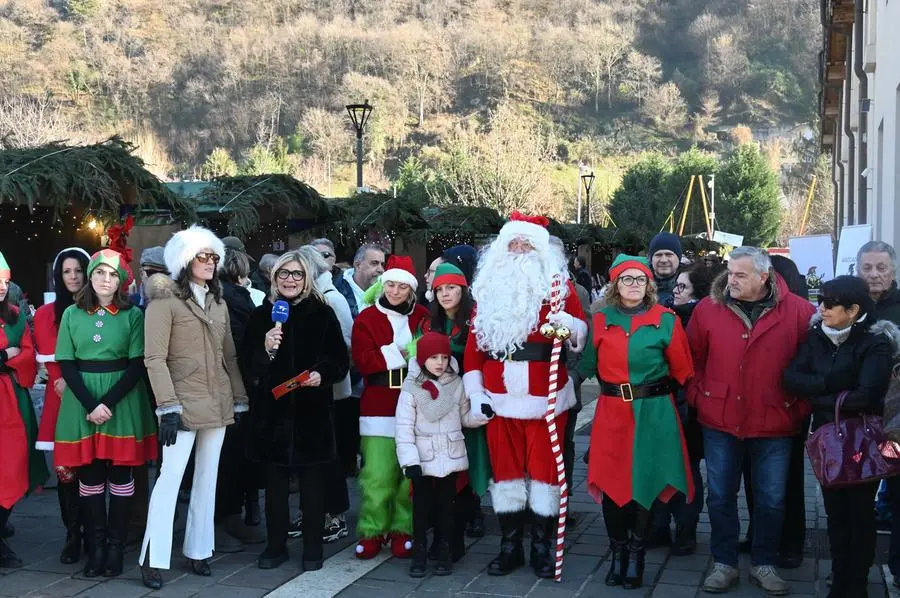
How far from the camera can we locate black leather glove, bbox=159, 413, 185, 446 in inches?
199

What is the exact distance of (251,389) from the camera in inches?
229

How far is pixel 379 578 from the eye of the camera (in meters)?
5.39

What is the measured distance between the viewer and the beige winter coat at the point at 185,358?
16.9 feet

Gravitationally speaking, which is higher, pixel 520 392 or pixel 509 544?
pixel 520 392

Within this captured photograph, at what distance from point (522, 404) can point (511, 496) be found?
50cm

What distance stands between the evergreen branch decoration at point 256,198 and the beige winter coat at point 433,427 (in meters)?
4.80

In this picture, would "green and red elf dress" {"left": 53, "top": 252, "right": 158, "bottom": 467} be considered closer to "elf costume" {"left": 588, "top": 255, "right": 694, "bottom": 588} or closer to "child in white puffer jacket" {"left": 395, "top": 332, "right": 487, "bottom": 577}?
"child in white puffer jacket" {"left": 395, "top": 332, "right": 487, "bottom": 577}

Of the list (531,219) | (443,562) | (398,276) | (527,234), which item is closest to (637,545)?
(443,562)

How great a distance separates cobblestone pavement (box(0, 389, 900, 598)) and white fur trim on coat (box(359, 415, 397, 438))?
0.73m

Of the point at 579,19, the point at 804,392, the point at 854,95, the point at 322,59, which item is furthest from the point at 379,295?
the point at 579,19

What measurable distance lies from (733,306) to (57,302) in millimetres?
3634

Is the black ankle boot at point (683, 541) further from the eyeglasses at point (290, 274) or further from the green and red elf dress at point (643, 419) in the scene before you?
the eyeglasses at point (290, 274)

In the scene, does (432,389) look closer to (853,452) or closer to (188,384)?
(188,384)

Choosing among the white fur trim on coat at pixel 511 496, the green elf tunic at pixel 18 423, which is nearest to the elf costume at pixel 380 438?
the white fur trim on coat at pixel 511 496
